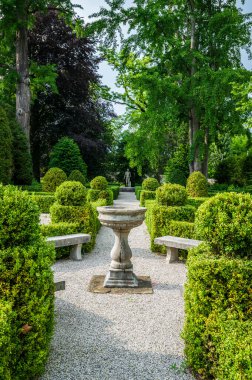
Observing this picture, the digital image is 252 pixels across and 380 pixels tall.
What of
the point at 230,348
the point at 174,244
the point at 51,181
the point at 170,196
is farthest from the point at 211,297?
the point at 51,181

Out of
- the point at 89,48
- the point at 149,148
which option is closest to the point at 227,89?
the point at 149,148

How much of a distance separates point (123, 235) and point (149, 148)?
14.2 meters

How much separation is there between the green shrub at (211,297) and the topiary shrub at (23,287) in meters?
1.27

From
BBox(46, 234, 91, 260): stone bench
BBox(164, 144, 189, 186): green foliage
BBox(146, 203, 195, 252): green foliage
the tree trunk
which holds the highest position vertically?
the tree trunk

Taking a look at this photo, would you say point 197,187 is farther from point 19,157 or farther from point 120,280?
point 120,280

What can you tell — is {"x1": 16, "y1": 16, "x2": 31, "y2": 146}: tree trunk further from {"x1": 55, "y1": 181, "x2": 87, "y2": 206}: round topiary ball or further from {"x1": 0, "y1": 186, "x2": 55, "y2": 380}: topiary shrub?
{"x1": 0, "y1": 186, "x2": 55, "y2": 380}: topiary shrub

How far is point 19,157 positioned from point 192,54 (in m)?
10.7

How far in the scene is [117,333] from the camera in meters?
3.71

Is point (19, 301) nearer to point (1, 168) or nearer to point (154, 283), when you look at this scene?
point (154, 283)

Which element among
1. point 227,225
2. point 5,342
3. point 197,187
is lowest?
point 5,342

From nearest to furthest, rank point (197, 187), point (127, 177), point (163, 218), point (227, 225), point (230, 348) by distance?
point (230, 348), point (227, 225), point (163, 218), point (197, 187), point (127, 177)

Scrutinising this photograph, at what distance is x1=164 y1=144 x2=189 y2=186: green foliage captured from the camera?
22.1 metres

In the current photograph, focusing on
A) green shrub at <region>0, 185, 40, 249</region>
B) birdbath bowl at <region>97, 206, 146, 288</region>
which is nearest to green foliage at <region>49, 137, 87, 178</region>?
birdbath bowl at <region>97, 206, 146, 288</region>

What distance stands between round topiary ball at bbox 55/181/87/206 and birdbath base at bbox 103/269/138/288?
2.81 m
